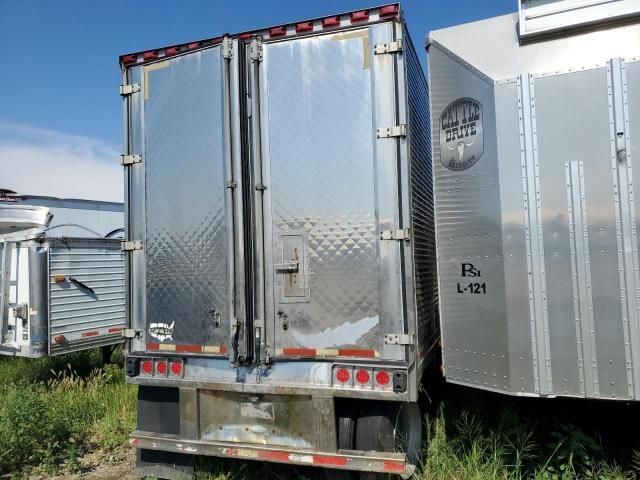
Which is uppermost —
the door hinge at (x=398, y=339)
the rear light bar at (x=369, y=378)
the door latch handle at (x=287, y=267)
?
the door latch handle at (x=287, y=267)

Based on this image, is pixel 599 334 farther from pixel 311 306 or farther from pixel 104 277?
pixel 104 277

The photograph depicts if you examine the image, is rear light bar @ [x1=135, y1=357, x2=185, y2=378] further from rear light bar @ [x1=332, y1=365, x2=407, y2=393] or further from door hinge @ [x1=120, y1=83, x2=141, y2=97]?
door hinge @ [x1=120, y1=83, x2=141, y2=97]

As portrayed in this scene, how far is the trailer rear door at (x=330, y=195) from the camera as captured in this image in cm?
357

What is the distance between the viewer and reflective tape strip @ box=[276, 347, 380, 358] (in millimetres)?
3578

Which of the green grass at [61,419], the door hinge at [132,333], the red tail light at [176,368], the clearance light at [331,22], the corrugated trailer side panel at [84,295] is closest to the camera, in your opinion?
the clearance light at [331,22]

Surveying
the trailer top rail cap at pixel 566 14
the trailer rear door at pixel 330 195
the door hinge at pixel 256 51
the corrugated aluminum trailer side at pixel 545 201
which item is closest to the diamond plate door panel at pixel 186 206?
the door hinge at pixel 256 51

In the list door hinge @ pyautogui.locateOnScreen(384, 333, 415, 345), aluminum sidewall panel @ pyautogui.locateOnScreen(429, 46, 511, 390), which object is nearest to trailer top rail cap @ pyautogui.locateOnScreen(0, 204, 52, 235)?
door hinge @ pyautogui.locateOnScreen(384, 333, 415, 345)

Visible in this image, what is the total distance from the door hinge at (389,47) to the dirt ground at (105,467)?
4.06 metres

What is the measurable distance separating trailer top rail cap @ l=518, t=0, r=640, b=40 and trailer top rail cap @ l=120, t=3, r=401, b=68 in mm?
862

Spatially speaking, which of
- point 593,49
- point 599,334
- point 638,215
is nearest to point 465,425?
point 599,334

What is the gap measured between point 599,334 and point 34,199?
1193 centimetres

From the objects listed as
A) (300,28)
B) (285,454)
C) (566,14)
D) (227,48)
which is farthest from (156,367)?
(566,14)

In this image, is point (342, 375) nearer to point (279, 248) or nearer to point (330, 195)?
point (279, 248)

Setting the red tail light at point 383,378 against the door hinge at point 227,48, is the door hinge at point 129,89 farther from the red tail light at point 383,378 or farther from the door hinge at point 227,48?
the red tail light at point 383,378
